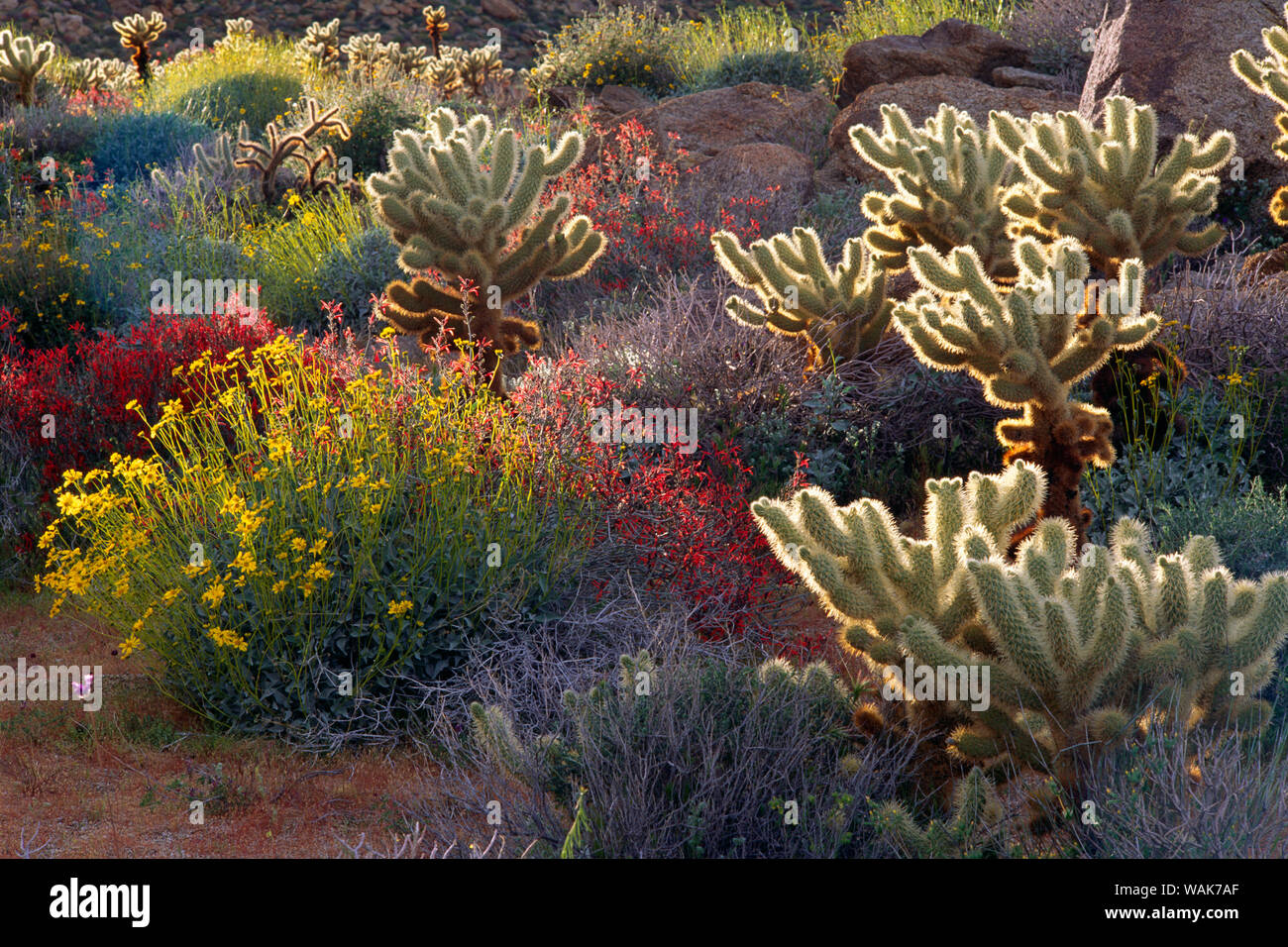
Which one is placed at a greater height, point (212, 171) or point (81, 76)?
point (81, 76)

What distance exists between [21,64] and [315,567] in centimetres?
1321

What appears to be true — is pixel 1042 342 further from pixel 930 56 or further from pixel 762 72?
pixel 762 72

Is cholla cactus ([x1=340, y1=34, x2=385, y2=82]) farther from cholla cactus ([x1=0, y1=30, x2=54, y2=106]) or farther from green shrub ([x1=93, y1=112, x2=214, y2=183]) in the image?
green shrub ([x1=93, y1=112, x2=214, y2=183])

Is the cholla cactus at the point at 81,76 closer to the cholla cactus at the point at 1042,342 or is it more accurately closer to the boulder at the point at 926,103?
the boulder at the point at 926,103

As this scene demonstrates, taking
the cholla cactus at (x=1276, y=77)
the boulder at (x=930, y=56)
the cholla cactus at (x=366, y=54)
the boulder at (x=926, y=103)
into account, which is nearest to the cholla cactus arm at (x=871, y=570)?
the cholla cactus at (x=1276, y=77)

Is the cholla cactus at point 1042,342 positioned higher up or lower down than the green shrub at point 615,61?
lower down

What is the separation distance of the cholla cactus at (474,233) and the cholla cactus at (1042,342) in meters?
2.29

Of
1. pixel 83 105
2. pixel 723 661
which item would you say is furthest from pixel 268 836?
pixel 83 105

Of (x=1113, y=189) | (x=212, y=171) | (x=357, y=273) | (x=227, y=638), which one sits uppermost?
(x=1113, y=189)

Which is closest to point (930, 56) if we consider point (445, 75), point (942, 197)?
point (942, 197)

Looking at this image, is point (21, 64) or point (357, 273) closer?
point (357, 273)

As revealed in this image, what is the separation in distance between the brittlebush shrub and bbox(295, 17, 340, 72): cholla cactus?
16.4 metres

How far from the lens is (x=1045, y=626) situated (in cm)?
334

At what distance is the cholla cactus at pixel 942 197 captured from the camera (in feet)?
20.7
